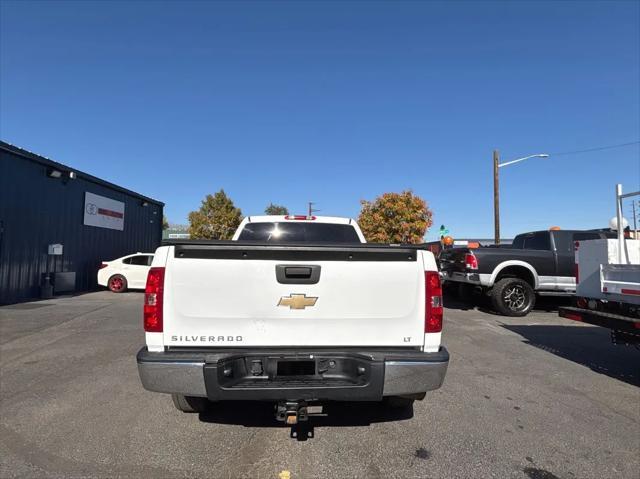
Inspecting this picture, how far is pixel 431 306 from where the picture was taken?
9.70 ft

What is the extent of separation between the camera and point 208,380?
2.70 metres

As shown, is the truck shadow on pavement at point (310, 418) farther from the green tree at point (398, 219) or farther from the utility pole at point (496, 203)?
the green tree at point (398, 219)

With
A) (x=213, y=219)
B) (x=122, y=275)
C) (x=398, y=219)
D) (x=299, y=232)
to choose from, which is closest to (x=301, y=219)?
(x=299, y=232)

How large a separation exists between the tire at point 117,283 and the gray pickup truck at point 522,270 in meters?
12.6

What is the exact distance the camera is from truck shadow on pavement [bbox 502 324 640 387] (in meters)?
5.56

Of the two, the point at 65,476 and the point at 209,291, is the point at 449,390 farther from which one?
the point at 65,476

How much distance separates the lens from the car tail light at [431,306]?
9.68 ft

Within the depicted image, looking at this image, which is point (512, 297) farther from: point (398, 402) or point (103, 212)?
point (103, 212)

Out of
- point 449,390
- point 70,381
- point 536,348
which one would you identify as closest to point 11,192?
point 70,381

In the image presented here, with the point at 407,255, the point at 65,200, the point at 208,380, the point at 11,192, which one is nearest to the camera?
the point at 208,380

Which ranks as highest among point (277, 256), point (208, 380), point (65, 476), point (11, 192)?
point (11, 192)

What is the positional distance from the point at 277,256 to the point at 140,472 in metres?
1.86

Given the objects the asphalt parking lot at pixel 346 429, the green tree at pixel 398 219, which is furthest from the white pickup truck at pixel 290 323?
the green tree at pixel 398 219

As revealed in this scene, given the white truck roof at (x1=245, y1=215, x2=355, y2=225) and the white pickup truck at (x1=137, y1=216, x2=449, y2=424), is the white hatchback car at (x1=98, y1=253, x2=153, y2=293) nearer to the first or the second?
the white truck roof at (x1=245, y1=215, x2=355, y2=225)
